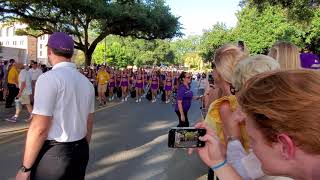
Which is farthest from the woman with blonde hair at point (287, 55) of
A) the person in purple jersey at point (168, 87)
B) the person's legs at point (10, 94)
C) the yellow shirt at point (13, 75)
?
the person in purple jersey at point (168, 87)

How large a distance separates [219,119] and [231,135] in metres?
0.24

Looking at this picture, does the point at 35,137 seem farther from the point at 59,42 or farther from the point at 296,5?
the point at 296,5

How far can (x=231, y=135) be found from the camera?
287 cm

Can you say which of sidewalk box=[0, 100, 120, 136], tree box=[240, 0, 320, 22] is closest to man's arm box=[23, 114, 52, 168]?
sidewalk box=[0, 100, 120, 136]

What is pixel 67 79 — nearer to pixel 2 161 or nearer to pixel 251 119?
pixel 251 119

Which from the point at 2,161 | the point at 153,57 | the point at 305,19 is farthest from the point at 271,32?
the point at 153,57

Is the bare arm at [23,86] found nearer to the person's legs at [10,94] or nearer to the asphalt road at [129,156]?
the asphalt road at [129,156]

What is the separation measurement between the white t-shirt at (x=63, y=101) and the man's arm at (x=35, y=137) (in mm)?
48

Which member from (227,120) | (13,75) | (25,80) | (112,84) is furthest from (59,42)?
(112,84)

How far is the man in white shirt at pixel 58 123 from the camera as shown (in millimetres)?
3148

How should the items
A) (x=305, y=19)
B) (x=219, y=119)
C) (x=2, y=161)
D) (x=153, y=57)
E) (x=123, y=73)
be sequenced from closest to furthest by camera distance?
1. (x=219, y=119)
2. (x=2, y=161)
3. (x=305, y=19)
4. (x=123, y=73)
5. (x=153, y=57)

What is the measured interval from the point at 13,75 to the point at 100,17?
14.6 m

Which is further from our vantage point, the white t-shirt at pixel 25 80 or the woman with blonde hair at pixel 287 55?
the white t-shirt at pixel 25 80

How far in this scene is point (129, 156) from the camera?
8766mm
